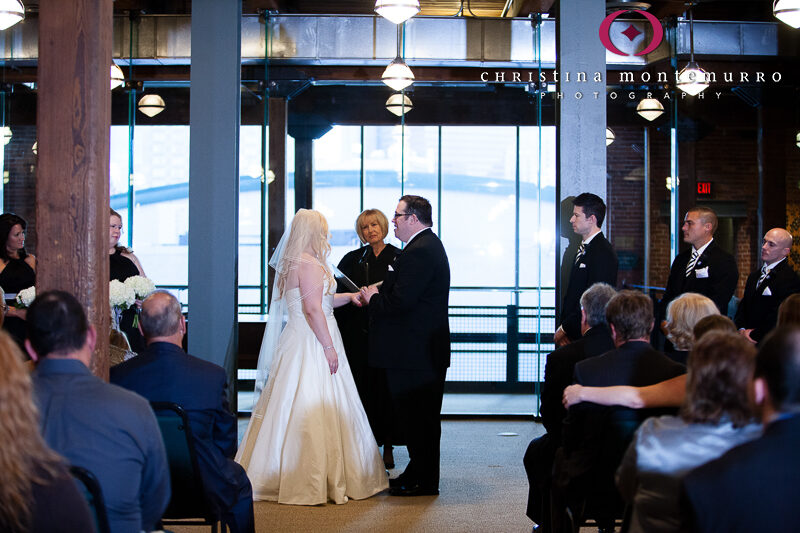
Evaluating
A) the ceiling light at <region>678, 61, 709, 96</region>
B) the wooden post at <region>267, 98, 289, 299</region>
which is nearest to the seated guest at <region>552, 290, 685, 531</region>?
the wooden post at <region>267, 98, 289, 299</region>

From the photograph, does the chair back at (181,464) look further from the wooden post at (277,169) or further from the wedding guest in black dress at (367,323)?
the wooden post at (277,169)

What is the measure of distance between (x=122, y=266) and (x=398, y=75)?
119 inches

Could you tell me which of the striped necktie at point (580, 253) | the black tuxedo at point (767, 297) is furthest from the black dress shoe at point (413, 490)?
the black tuxedo at point (767, 297)

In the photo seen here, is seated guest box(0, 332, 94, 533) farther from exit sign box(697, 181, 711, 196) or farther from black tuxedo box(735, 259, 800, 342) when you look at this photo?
exit sign box(697, 181, 711, 196)

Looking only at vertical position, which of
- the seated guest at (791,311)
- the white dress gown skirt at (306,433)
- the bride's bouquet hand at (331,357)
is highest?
the seated guest at (791,311)

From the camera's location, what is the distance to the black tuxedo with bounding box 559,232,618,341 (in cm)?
534

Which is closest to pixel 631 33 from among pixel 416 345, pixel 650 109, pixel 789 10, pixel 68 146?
pixel 789 10

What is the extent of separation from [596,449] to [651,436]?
3.30 ft

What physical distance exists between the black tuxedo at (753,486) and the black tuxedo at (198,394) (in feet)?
6.32

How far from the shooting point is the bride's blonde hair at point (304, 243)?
17.2 ft

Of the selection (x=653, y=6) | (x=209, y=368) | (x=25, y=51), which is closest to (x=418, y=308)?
(x=209, y=368)

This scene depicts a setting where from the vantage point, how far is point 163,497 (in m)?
2.48

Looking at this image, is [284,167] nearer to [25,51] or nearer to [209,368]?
[25,51]

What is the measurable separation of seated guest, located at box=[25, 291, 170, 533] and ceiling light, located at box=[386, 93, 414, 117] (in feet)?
20.0
